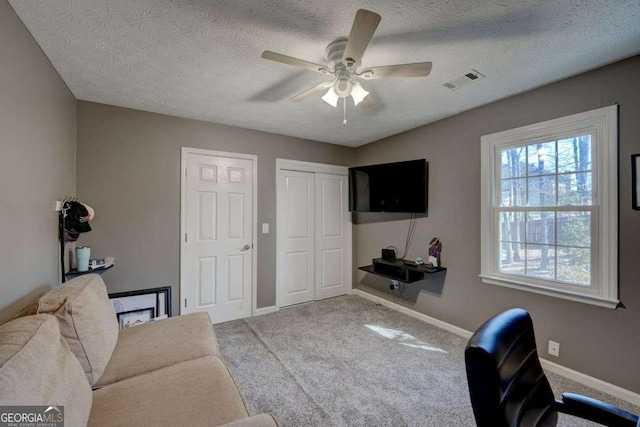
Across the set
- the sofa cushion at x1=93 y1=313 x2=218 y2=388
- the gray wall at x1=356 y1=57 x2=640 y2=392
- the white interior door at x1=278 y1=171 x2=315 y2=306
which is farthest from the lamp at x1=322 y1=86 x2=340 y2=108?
the white interior door at x1=278 y1=171 x2=315 y2=306

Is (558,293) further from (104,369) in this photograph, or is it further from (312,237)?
(104,369)

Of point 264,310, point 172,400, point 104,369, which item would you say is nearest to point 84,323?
point 104,369

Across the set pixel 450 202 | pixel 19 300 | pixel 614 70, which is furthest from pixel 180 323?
pixel 614 70

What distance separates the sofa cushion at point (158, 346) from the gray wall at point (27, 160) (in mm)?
641

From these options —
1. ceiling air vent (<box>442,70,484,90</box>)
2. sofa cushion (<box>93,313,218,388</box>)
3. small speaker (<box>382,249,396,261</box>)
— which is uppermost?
ceiling air vent (<box>442,70,484,90</box>)

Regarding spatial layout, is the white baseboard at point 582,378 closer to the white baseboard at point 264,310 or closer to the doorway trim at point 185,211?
the white baseboard at point 264,310

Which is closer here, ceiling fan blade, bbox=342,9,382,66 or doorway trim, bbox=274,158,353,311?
ceiling fan blade, bbox=342,9,382,66

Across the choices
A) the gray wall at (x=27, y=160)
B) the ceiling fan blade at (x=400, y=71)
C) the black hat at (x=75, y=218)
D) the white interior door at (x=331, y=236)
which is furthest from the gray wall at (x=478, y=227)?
the black hat at (x=75, y=218)

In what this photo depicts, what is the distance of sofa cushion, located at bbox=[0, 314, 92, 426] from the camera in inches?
32.0

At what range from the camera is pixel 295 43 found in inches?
68.9

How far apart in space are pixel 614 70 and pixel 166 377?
3.58 meters

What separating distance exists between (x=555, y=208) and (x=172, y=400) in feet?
9.95

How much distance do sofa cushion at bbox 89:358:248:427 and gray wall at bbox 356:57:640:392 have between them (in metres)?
2.58

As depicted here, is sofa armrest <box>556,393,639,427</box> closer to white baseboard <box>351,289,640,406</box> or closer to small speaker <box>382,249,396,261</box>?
white baseboard <box>351,289,640,406</box>
